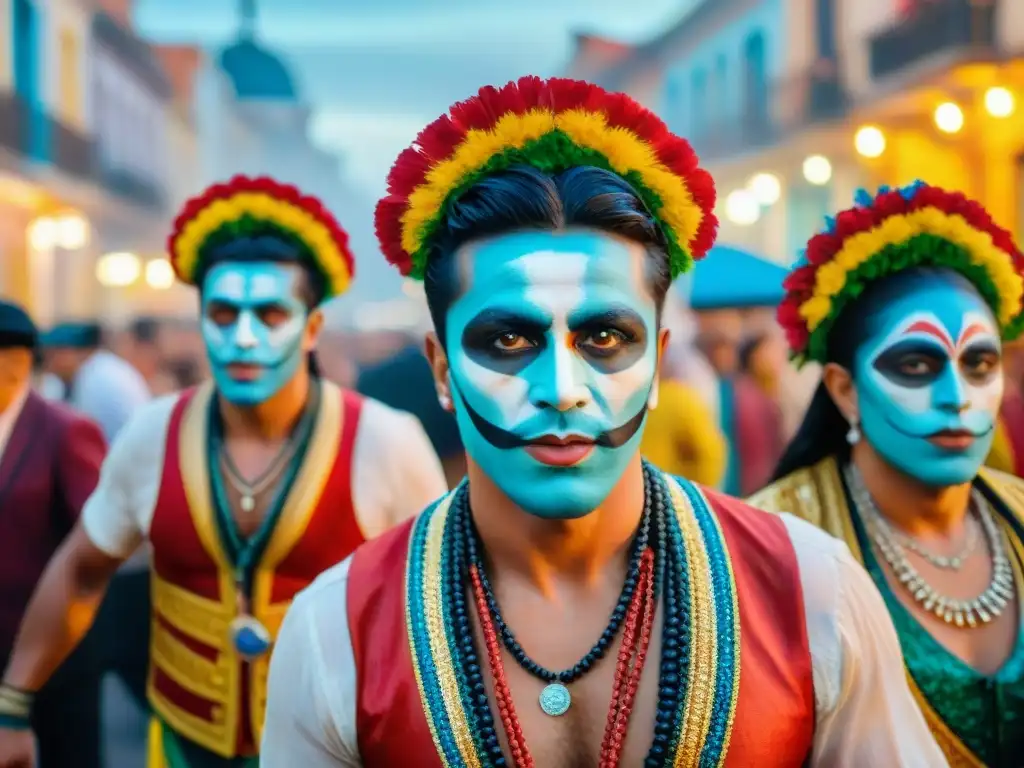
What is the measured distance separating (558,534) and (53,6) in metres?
21.0

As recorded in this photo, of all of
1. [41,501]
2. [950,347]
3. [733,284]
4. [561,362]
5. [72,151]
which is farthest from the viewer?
[72,151]

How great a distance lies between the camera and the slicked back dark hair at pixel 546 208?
202 centimetres

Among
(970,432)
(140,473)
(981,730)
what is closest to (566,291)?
(970,432)

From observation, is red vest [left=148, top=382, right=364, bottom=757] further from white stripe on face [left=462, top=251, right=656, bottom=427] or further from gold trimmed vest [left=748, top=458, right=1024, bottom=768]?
white stripe on face [left=462, top=251, right=656, bottom=427]

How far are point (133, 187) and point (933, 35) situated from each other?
55.7 feet

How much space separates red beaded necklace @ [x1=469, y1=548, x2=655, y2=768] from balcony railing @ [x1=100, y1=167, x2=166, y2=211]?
74.4ft

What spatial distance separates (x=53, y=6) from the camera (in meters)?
20.6

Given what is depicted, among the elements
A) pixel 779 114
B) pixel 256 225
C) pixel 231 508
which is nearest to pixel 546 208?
pixel 231 508

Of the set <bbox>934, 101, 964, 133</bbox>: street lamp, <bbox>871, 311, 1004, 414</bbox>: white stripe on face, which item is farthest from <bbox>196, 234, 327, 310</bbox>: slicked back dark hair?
<bbox>934, 101, 964, 133</bbox>: street lamp

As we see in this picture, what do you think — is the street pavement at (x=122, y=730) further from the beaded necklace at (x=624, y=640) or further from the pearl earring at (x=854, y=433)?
the beaded necklace at (x=624, y=640)

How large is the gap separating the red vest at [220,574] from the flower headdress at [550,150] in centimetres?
155

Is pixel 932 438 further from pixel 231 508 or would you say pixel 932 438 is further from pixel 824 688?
pixel 231 508

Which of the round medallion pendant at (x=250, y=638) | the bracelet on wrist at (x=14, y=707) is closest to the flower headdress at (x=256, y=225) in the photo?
the round medallion pendant at (x=250, y=638)

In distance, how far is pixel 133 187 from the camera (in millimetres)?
25938
